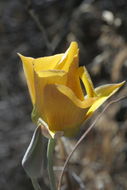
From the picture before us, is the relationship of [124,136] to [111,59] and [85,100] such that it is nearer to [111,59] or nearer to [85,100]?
[111,59]

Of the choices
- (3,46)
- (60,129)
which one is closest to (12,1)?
(3,46)

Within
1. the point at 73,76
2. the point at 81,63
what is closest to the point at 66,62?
the point at 73,76

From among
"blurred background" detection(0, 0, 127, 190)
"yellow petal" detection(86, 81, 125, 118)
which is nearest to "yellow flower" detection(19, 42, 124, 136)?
"yellow petal" detection(86, 81, 125, 118)

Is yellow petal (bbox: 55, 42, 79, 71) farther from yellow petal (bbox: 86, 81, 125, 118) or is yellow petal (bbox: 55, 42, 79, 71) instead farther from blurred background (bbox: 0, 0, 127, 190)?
blurred background (bbox: 0, 0, 127, 190)

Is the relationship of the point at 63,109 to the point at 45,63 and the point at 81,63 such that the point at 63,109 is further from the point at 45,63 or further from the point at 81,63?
the point at 81,63

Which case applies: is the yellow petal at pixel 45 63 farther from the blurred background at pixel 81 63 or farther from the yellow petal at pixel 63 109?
the blurred background at pixel 81 63

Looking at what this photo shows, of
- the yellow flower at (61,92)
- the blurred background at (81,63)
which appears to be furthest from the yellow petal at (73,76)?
the blurred background at (81,63)
